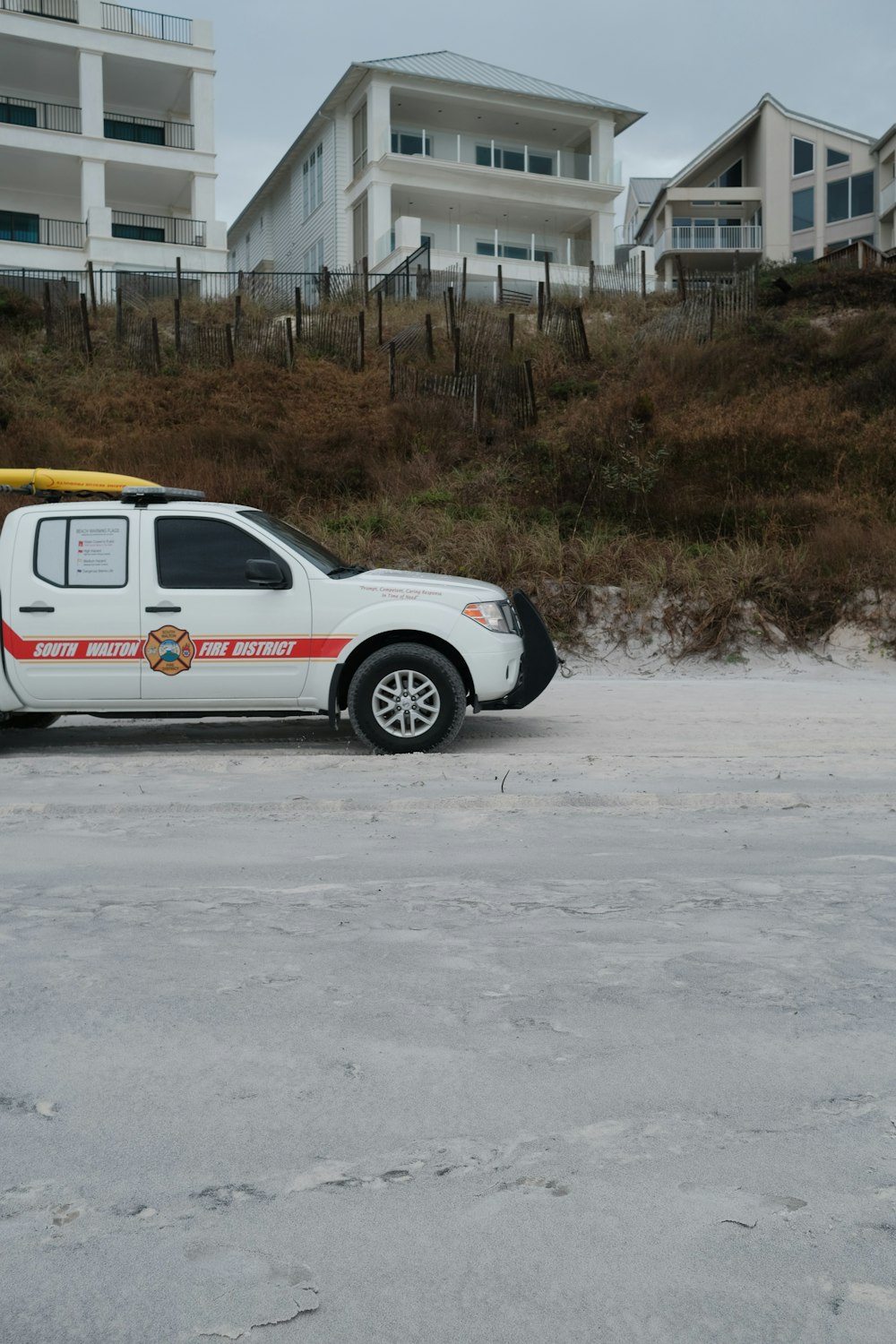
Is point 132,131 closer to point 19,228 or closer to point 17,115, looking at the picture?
point 17,115

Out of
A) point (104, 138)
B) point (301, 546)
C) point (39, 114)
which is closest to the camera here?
point (301, 546)

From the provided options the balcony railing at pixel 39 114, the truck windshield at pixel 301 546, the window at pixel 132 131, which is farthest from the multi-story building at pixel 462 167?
the truck windshield at pixel 301 546

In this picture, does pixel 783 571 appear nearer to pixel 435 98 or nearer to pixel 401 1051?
pixel 401 1051

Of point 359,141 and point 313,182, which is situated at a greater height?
point 359,141

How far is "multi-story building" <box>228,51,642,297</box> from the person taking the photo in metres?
46.0

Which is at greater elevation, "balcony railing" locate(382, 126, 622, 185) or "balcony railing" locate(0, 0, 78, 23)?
"balcony railing" locate(0, 0, 78, 23)

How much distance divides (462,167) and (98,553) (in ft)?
139

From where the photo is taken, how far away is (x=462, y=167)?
4697 cm

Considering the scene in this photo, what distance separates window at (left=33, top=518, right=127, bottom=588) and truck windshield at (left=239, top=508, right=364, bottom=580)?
0.95 meters

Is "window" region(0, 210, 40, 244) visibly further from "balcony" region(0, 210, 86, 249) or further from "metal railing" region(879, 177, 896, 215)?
"metal railing" region(879, 177, 896, 215)

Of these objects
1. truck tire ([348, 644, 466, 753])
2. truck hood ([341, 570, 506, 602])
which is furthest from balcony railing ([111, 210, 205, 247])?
truck tire ([348, 644, 466, 753])

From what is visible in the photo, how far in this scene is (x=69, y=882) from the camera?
17.3ft

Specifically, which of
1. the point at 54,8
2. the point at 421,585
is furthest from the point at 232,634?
the point at 54,8

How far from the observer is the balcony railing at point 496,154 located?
48281 millimetres
